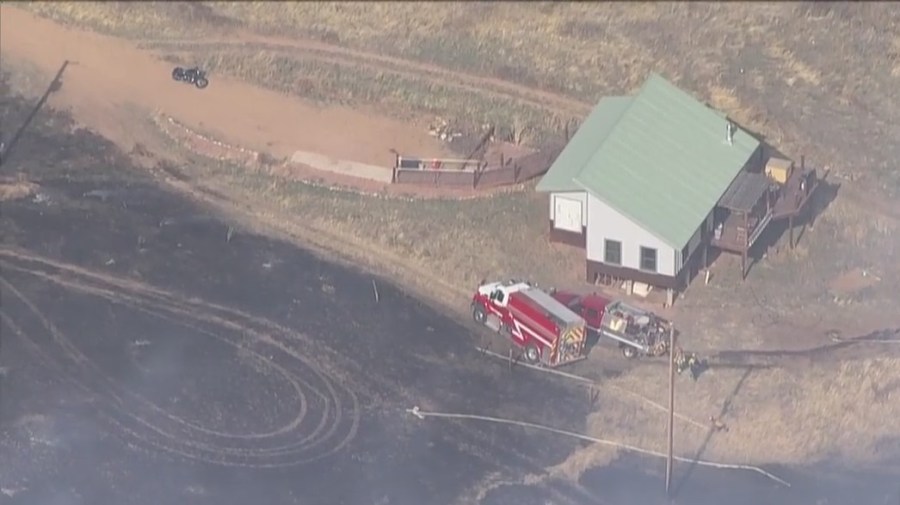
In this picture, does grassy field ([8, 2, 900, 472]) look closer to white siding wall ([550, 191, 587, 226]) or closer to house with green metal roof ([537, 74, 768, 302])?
Result: house with green metal roof ([537, 74, 768, 302])

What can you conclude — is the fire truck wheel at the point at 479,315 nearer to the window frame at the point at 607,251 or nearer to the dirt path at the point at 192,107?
the window frame at the point at 607,251

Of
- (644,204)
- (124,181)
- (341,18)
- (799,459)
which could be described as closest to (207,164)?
(124,181)

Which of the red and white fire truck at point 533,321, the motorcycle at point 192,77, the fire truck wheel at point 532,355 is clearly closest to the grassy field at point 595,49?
the motorcycle at point 192,77

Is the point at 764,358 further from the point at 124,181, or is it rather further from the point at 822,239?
the point at 124,181

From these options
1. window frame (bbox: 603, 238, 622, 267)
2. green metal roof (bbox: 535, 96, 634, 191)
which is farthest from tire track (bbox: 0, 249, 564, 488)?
green metal roof (bbox: 535, 96, 634, 191)

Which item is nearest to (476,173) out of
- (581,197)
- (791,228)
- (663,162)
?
(581,197)

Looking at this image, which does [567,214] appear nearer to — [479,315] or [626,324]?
[479,315]

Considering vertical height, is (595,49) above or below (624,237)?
above
